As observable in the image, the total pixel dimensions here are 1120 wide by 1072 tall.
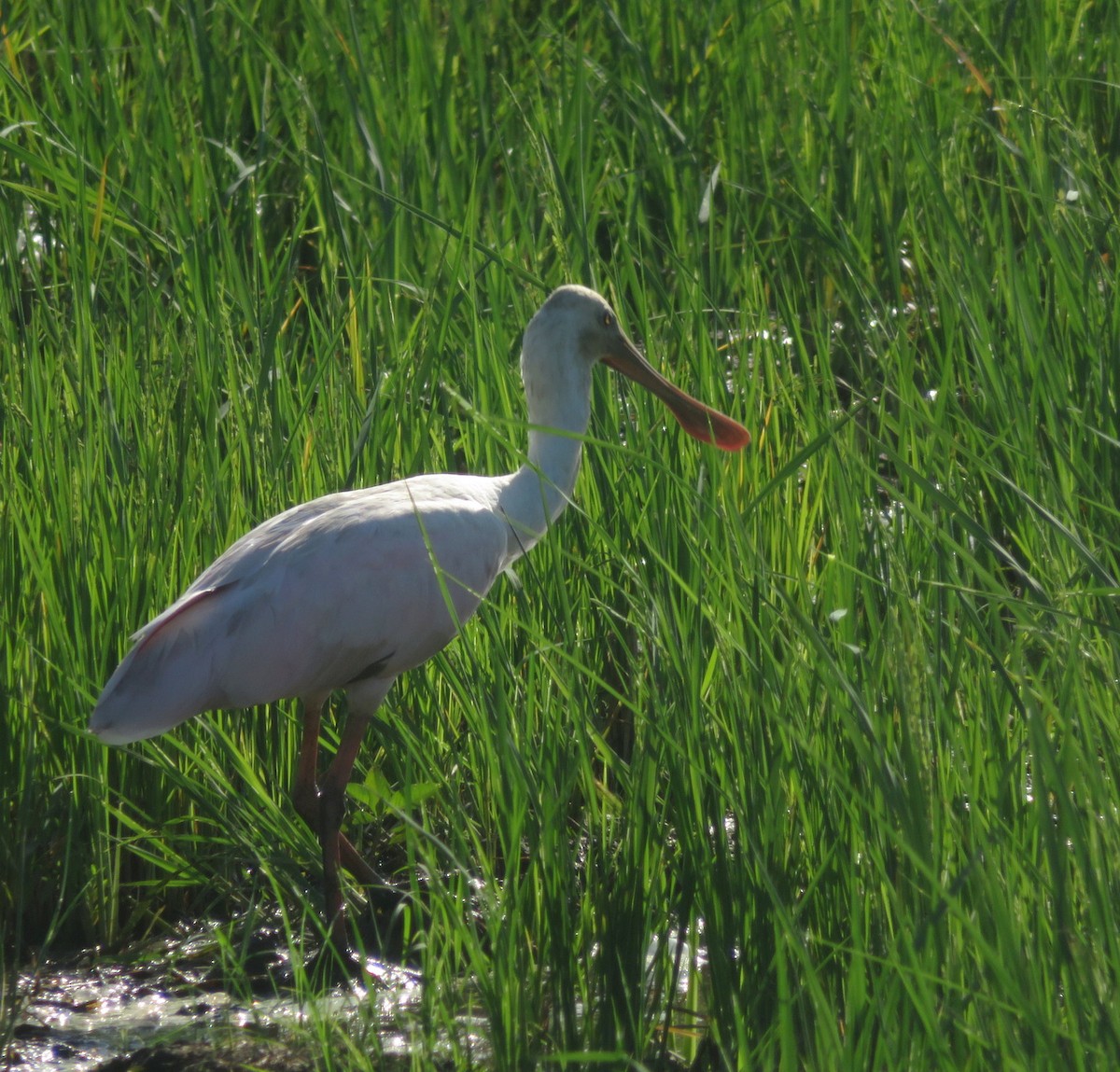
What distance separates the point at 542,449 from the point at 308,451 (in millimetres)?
575

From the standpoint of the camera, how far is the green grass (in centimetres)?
215

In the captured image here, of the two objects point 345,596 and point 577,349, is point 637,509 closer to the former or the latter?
point 577,349

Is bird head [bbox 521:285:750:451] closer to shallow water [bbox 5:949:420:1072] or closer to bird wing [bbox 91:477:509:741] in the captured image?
bird wing [bbox 91:477:509:741]

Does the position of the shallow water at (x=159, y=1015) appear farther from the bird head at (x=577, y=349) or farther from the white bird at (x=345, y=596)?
the bird head at (x=577, y=349)

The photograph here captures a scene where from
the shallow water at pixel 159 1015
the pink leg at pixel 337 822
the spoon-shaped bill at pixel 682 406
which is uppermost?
the spoon-shaped bill at pixel 682 406

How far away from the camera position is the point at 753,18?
529 cm

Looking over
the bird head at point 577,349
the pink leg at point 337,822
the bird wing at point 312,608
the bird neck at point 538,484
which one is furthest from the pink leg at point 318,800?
the bird head at point 577,349

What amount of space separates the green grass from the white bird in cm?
11

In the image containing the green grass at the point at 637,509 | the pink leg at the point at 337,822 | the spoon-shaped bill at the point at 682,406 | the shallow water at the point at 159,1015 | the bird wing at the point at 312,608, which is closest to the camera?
the green grass at the point at 637,509

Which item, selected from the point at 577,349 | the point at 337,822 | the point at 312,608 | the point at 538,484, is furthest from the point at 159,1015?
the point at 577,349

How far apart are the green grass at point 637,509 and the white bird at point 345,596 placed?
0.36 feet

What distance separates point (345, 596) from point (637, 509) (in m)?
0.62

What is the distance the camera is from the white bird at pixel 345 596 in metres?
3.02

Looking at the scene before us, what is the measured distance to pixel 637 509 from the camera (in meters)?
3.34
